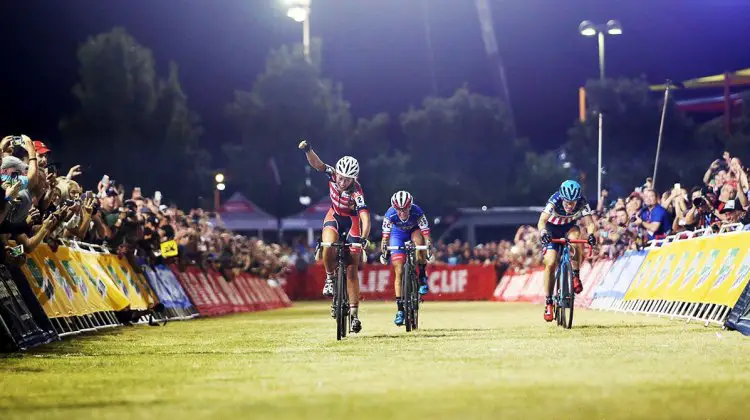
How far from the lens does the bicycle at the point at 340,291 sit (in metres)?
17.2

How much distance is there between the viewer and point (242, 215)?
89.2 m

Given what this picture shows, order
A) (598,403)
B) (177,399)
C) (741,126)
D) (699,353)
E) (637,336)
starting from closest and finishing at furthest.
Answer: (598,403) → (177,399) → (699,353) → (637,336) → (741,126)

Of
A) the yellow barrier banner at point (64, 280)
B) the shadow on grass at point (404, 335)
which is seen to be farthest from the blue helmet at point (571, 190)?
the yellow barrier banner at point (64, 280)

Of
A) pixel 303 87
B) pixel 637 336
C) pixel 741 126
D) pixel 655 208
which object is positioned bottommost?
pixel 637 336

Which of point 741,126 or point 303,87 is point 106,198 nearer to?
point 741,126

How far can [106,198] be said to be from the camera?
80.5 feet

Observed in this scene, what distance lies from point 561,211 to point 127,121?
5081 centimetres

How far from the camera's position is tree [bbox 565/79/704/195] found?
75562 mm

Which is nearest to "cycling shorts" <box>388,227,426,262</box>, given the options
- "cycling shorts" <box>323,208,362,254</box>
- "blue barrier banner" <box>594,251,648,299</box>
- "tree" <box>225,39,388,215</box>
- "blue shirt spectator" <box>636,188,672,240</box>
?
"cycling shorts" <box>323,208,362,254</box>

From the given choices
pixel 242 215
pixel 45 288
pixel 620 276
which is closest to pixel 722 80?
pixel 242 215

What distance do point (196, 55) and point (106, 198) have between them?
62806mm

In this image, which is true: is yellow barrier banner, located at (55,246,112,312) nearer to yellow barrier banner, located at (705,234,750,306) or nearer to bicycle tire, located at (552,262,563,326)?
bicycle tire, located at (552,262,563,326)

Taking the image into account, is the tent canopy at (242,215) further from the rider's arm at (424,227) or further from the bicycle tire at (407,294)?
the bicycle tire at (407,294)

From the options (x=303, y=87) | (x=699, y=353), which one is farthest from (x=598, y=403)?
(x=303, y=87)
